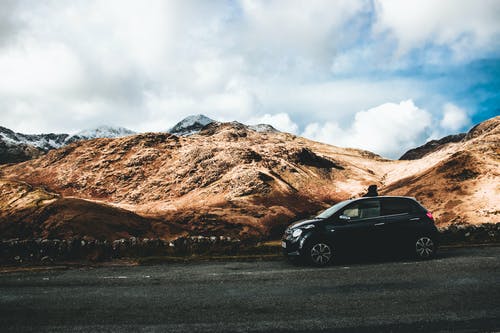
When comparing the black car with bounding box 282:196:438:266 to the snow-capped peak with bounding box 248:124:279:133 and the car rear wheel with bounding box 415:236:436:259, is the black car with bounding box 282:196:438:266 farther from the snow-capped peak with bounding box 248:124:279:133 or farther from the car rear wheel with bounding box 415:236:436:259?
the snow-capped peak with bounding box 248:124:279:133

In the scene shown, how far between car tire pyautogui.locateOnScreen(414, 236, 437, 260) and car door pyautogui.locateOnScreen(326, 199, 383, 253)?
1.23 meters

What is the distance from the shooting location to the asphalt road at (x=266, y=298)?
609 cm

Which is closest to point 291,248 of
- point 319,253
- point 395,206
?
point 319,253

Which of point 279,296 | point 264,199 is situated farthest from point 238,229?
point 279,296

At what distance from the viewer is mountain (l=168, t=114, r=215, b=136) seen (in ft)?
564

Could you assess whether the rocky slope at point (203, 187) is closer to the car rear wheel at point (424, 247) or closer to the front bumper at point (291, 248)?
the front bumper at point (291, 248)

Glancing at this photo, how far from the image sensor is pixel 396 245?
1077 cm

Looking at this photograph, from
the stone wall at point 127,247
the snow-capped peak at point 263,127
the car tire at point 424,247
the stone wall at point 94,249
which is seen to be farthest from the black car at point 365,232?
the snow-capped peak at point 263,127

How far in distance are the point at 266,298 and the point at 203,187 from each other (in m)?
45.3

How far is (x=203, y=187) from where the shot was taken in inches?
2058

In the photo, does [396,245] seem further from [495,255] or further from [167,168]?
[167,168]

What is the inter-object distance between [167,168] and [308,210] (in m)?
24.5

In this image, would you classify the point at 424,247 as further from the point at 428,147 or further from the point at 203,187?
the point at 428,147

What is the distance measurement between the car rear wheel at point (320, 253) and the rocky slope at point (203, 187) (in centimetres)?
2245
